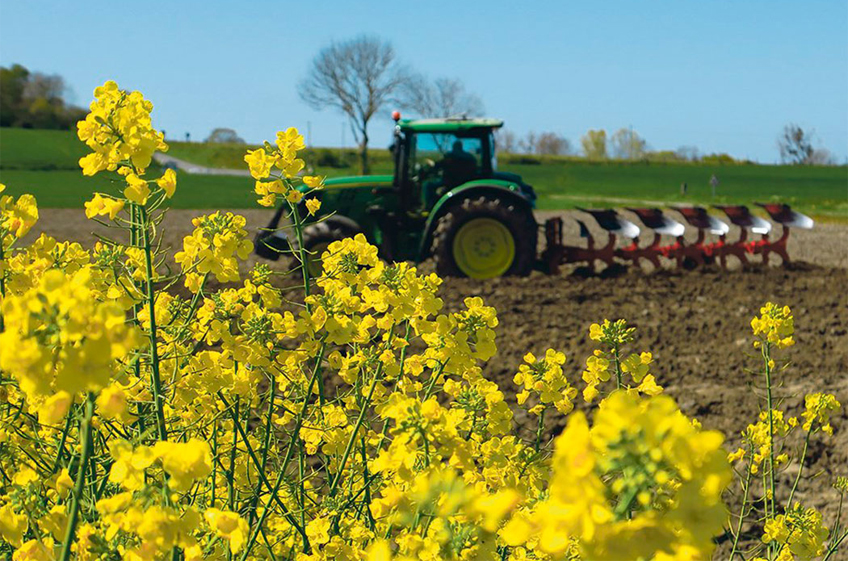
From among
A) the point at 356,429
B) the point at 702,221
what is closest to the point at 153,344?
the point at 356,429

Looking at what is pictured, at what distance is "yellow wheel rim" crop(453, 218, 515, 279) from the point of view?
10219 millimetres

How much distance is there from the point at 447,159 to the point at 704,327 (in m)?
4.09

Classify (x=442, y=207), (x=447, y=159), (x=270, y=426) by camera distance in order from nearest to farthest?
(x=270, y=426), (x=442, y=207), (x=447, y=159)

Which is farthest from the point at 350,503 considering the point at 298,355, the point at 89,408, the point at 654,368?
the point at 654,368

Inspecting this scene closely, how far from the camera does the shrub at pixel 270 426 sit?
106 cm

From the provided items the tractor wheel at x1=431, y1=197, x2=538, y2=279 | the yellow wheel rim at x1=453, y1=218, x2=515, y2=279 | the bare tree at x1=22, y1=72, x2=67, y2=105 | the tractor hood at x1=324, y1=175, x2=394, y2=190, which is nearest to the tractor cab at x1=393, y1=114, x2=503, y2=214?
the tractor hood at x1=324, y1=175, x2=394, y2=190

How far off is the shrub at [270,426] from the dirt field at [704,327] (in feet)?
6.94

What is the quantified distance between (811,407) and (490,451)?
1.52 meters

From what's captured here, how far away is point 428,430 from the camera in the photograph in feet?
4.98

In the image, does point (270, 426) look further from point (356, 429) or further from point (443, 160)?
point (443, 160)

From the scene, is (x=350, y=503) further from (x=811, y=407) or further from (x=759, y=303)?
(x=759, y=303)

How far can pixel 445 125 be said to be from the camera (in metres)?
10.6

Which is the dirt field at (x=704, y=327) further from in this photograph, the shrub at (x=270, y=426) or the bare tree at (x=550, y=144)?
the bare tree at (x=550, y=144)

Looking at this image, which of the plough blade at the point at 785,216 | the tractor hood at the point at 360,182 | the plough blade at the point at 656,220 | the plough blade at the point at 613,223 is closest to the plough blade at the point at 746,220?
the plough blade at the point at 785,216
